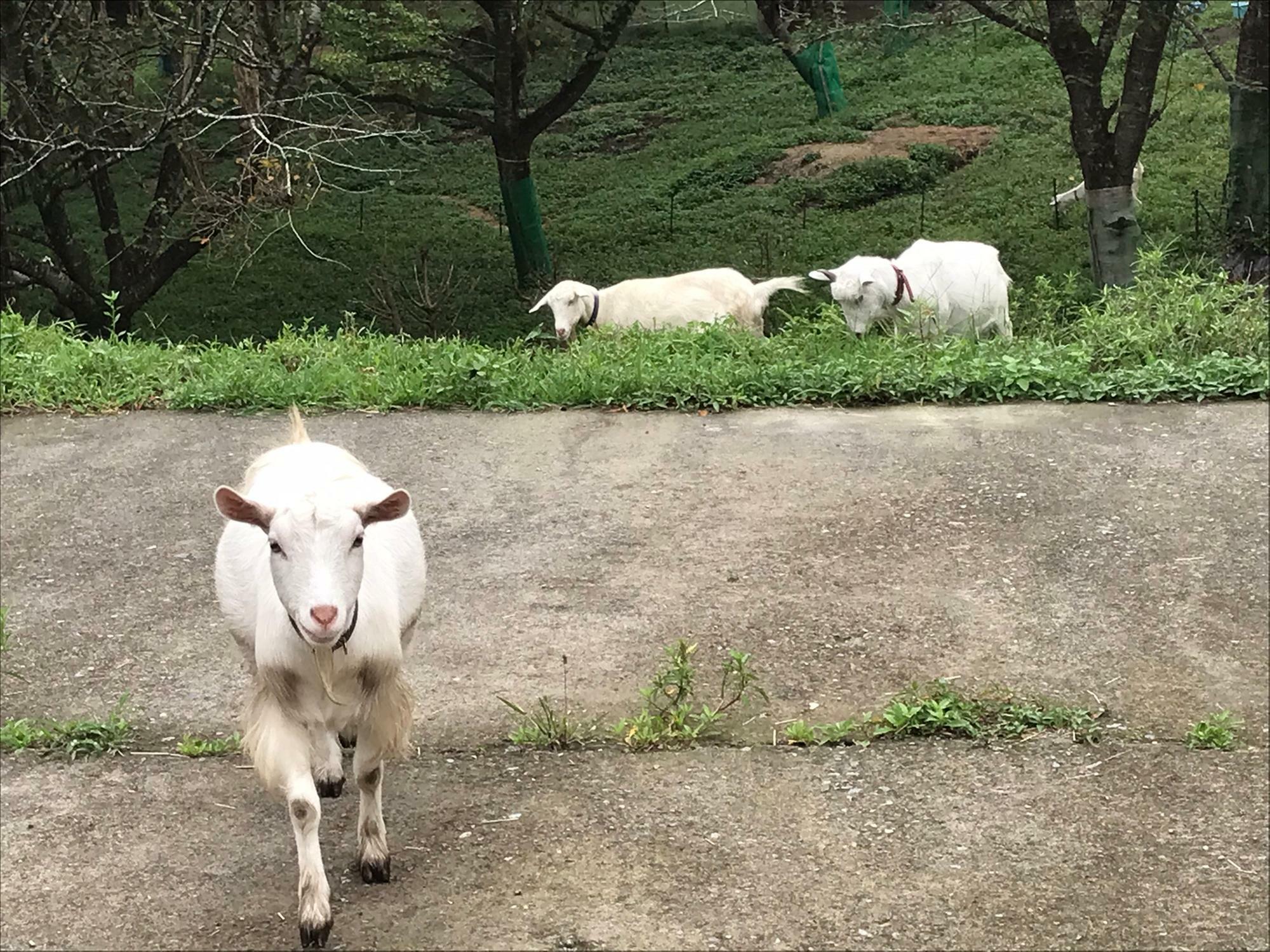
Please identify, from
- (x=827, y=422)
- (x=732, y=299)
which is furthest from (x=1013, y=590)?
(x=732, y=299)

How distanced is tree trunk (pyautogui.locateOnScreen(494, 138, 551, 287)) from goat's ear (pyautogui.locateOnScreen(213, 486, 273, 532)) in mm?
13402

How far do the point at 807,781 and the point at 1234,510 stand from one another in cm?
272

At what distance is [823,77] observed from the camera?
74.4ft

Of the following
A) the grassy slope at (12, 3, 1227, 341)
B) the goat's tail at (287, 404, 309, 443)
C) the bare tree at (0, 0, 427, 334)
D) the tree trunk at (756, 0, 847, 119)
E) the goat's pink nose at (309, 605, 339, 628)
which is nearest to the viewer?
the goat's pink nose at (309, 605, 339, 628)

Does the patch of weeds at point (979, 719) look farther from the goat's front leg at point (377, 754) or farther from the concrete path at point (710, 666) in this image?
the goat's front leg at point (377, 754)

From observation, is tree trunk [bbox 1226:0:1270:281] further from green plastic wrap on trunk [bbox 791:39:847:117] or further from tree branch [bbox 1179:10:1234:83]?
green plastic wrap on trunk [bbox 791:39:847:117]

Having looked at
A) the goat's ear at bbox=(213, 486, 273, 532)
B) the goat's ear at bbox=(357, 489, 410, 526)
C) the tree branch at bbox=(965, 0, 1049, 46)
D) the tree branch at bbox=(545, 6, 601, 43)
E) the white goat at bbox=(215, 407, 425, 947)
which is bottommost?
the white goat at bbox=(215, 407, 425, 947)

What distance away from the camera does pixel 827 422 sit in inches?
272

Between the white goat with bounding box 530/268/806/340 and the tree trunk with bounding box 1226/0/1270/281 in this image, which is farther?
the tree trunk with bounding box 1226/0/1270/281

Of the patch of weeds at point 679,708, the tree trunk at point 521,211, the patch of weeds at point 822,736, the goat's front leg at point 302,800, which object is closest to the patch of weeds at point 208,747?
the goat's front leg at point 302,800

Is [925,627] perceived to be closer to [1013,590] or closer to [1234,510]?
[1013,590]

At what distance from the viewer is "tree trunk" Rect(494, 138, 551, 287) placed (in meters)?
16.5

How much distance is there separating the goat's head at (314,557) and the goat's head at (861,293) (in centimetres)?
658

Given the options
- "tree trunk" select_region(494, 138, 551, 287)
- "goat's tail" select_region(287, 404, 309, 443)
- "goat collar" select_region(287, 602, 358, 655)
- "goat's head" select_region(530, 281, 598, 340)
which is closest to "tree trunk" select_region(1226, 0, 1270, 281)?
"goat's head" select_region(530, 281, 598, 340)
